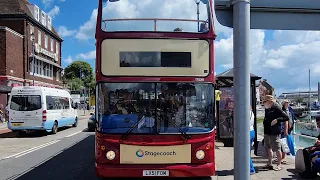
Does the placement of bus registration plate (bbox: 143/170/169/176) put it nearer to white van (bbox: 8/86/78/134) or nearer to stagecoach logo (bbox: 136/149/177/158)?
stagecoach logo (bbox: 136/149/177/158)

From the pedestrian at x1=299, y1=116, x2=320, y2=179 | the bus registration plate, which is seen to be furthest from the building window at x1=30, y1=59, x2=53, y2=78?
the pedestrian at x1=299, y1=116, x2=320, y2=179

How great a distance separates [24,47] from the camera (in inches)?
1528

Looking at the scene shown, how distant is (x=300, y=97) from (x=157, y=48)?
11740 centimetres

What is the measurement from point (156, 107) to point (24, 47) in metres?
35.3

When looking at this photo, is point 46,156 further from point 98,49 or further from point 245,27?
point 245,27

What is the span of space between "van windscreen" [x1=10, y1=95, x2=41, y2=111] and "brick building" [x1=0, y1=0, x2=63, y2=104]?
12688 millimetres

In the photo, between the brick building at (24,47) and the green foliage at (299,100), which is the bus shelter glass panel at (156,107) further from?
the green foliage at (299,100)

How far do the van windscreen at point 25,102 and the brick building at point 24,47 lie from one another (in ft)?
41.6

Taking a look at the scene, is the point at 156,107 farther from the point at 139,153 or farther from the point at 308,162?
the point at 308,162

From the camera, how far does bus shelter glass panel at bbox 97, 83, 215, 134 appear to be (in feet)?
23.3

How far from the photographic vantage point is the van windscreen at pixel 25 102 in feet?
62.4

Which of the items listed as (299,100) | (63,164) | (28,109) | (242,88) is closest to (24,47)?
(28,109)

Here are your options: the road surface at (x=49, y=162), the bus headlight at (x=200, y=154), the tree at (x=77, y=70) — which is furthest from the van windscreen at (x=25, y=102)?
the tree at (x=77, y=70)

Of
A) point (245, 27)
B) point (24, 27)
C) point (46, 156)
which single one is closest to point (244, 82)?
point (245, 27)
